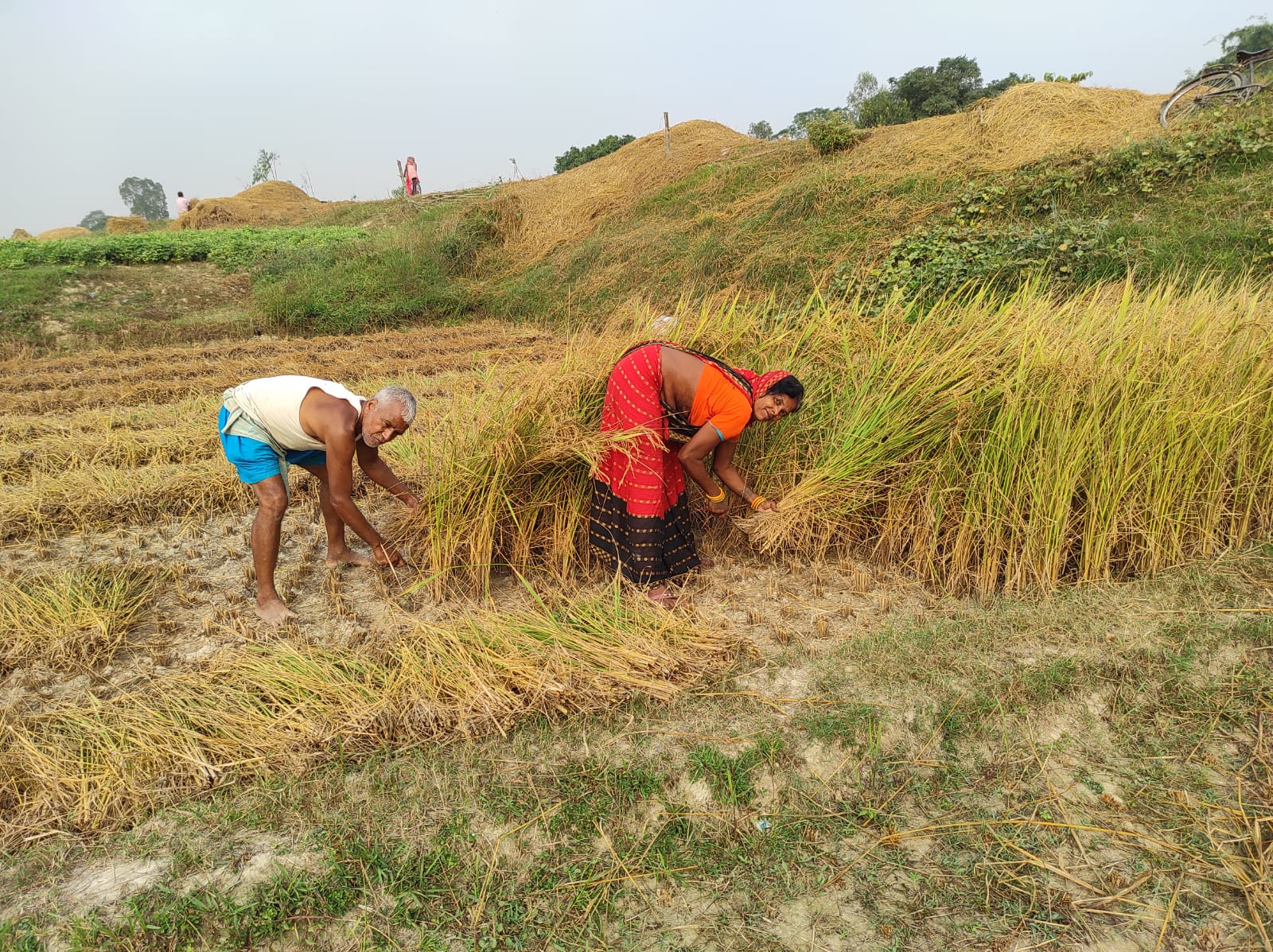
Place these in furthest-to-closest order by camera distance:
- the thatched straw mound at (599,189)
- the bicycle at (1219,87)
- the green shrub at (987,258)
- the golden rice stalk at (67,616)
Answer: the thatched straw mound at (599,189)
the bicycle at (1219,87)
the green shrub at (987,258)
the golden rice stalk at (67,616)

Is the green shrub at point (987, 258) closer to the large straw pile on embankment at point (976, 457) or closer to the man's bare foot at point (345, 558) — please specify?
the large straw pile on embankment at point (976, 457)

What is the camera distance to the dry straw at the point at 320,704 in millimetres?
1988

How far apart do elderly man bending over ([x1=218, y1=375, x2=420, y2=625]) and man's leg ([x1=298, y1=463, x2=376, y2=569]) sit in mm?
273

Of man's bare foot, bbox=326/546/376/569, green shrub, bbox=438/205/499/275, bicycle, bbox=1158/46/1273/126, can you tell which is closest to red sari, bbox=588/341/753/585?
man's bare foot, bbox=326/546/376/569

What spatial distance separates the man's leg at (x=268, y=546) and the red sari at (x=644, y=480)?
1.23 meters

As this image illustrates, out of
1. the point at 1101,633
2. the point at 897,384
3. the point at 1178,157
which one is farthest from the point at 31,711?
the point at 1178,157

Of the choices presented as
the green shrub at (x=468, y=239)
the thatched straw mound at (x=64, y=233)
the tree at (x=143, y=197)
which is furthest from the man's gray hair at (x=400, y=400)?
the tree at (x=143, y=197)

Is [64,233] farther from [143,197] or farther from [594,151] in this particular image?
[143,197]

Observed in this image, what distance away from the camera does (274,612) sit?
2.85 m

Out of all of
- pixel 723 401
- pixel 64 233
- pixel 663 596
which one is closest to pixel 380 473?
pixel 663 596

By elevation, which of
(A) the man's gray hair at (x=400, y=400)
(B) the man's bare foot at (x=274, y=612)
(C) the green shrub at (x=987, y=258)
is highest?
(C) the green shrub at (x=987, y=258)

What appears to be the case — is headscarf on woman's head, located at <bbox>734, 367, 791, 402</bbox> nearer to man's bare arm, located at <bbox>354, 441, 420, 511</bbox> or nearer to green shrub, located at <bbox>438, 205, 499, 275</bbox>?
man's bare arm, located at <bbox>354, 441, 420, 511</bbox>

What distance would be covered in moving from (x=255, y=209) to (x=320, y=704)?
21912mm

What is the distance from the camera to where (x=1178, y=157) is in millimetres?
6598
